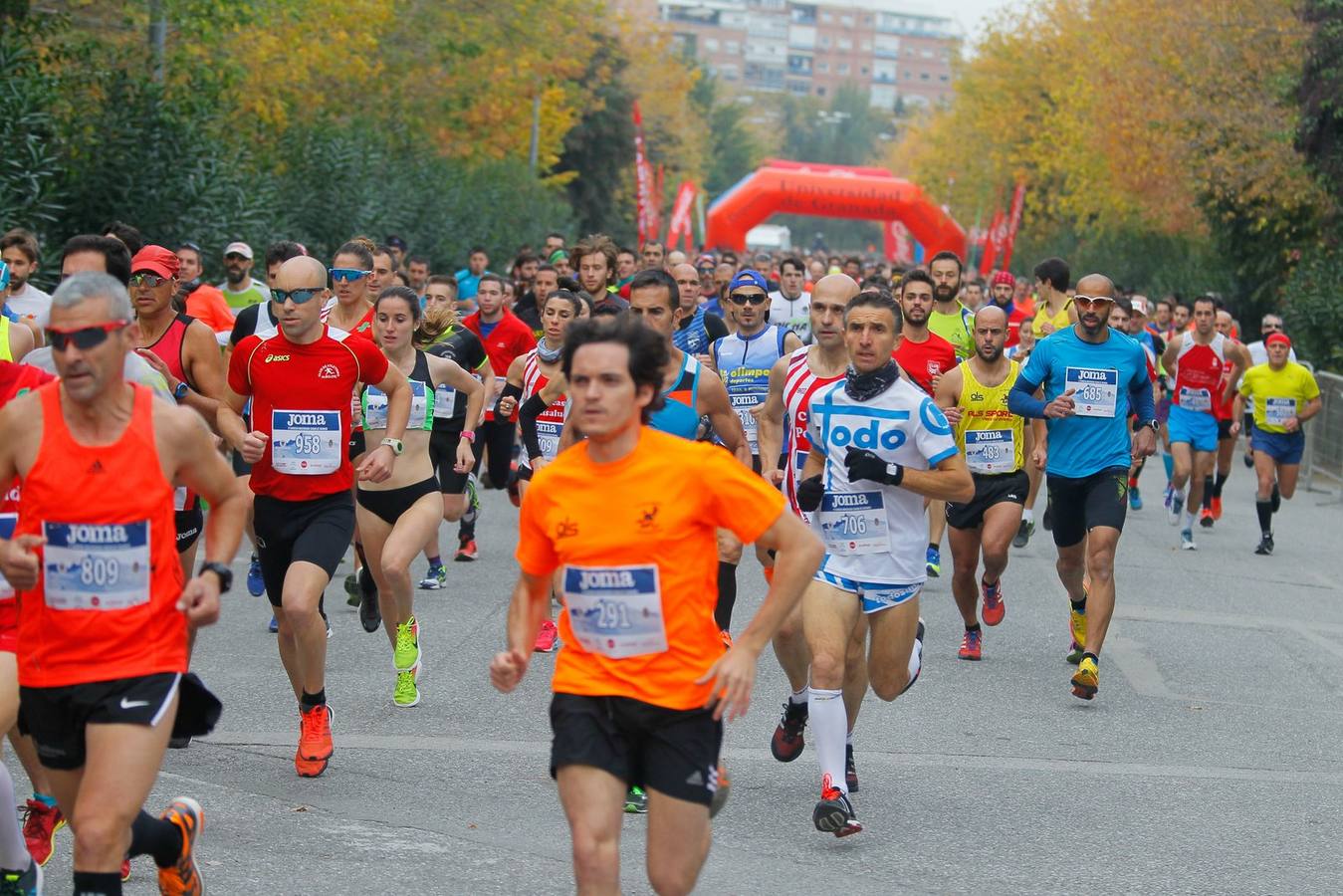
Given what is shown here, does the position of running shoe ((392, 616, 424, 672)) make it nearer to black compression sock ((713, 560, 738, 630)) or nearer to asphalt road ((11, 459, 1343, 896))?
asphalt road ((11, 459, 1343, 896))

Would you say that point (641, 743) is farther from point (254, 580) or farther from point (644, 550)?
point (254, 580)

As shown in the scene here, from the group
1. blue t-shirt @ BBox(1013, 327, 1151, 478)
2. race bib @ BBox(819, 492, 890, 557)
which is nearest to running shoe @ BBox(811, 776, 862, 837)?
race bib @ BBox(819, 492, 890, 557)

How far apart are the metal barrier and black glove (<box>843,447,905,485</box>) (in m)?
15.5

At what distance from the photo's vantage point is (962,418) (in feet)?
35.7

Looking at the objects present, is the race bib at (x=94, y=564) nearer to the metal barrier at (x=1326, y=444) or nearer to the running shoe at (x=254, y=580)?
the running shoe at (x=254, y=580)

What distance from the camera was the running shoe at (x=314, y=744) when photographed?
7.39m

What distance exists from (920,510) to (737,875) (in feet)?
5.54

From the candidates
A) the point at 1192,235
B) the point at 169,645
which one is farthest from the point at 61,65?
the point at 1192,235

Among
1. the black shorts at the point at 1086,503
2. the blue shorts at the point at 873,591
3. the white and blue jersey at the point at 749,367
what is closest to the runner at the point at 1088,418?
the black shorts at the point at 1086,503

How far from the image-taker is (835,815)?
6.61m

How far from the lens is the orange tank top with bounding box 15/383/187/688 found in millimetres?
4852

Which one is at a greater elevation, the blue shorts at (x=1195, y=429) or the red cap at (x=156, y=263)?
the red cap at (x=156, y=263)

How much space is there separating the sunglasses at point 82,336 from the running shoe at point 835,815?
2992 mm

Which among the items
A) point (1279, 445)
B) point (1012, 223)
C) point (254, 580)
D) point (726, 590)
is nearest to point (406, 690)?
point (726, 590)
